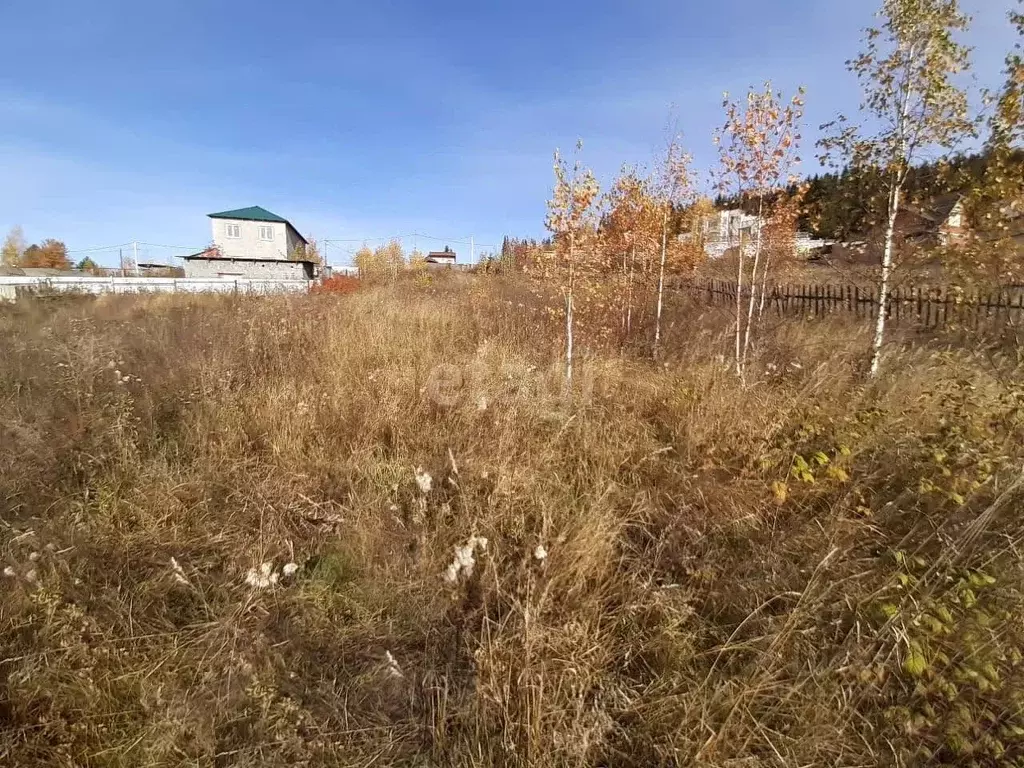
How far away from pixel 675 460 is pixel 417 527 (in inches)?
69.2

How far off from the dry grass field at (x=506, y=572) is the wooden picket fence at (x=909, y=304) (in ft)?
7.67

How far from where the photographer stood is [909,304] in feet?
21.9

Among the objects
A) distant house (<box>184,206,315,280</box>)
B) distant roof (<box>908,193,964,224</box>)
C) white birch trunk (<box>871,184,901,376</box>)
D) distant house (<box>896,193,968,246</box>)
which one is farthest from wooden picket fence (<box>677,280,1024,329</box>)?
distant house (<box>184,206,315,280</box>)

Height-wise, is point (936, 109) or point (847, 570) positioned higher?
point (936, 109)

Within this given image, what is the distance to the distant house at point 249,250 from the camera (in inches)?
1451

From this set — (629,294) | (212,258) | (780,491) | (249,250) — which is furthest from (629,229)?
(249,250)

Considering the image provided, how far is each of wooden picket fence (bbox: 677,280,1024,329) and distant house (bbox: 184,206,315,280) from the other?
36.5m

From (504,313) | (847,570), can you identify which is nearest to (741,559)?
(847,570)

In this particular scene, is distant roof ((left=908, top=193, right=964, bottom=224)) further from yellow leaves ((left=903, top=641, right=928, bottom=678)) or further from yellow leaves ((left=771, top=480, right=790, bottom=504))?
yellow leaves ((left=903, top=641, right=928, bottom=678))

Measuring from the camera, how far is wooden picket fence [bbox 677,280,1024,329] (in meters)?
5.41

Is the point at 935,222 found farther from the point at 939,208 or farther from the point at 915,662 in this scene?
the point at 915,662

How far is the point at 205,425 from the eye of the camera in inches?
123

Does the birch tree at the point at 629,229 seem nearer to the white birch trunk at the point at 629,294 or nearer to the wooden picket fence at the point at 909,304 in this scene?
the white birch trunk at the point at 629,294

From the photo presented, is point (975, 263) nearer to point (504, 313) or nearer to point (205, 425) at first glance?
point (504, 313)
